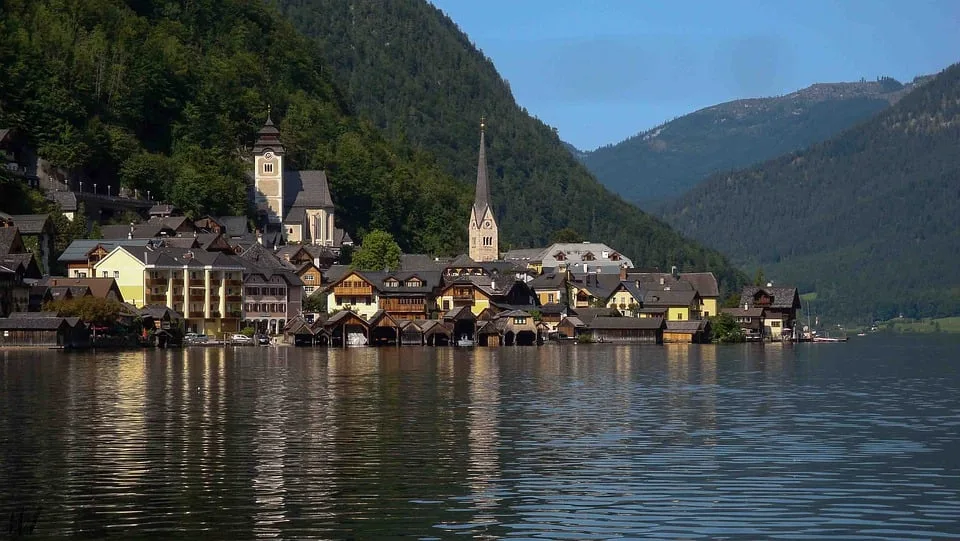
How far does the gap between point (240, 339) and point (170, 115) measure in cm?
5246

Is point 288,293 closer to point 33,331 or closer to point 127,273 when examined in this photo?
point 127,273

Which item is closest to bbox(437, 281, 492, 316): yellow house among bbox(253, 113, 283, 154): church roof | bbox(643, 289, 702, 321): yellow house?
bbox(643, 289, 702, 321): yellow house

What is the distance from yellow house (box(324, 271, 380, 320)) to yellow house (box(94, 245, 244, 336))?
31.5 feet

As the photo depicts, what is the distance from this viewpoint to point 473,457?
3712 centimetres

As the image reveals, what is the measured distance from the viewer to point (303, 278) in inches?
5527

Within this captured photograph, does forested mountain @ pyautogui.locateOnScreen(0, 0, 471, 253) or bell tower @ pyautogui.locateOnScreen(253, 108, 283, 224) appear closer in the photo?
forested mountain @ pyautogui.locateOnScreen(0, 0, 471, 253)

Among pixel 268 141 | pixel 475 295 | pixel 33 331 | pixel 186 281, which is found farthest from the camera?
pixel 268 141

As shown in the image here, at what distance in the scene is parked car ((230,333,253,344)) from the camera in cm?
11629

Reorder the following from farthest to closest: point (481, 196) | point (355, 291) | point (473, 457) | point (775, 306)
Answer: point (481, 196) < point (775, 306) < point (355, 291) < point (473, 457)

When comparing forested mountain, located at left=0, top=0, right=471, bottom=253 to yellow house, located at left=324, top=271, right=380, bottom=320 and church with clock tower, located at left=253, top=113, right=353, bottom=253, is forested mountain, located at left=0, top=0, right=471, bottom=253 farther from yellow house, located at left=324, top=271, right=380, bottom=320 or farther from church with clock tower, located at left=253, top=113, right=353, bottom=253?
yellow house, located at left=324, top=271, right=380, bottom=320

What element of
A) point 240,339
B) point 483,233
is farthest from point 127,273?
point 483,233

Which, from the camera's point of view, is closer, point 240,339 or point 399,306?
point 240,339

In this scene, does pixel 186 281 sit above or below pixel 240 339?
above

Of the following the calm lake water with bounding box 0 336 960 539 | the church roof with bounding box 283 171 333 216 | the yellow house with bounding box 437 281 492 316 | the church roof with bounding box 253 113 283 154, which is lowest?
the calm lake water with bounding box 0 336 960 539
